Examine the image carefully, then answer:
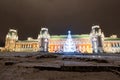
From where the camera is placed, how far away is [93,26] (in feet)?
356

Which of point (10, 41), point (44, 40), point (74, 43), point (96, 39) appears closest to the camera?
point (74, 43)

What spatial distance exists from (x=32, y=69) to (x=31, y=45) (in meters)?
102

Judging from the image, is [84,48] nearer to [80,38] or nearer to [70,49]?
[80,38]

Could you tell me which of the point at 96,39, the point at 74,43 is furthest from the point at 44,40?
the point at 96,39

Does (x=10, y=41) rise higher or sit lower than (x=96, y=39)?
lower

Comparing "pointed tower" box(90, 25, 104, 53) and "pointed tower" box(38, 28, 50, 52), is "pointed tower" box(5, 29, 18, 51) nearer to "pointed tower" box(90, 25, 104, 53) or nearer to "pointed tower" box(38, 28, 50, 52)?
"pointed tower" box(38, 28, 50, 52)

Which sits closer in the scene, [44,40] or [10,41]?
[44,40]

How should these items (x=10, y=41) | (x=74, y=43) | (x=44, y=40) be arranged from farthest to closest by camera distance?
(x=10, y=41) < (x=44, y=40) < (x=74, y=43)

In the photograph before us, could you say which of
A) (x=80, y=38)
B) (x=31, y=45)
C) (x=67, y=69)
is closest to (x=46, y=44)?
(x=31, y=45)

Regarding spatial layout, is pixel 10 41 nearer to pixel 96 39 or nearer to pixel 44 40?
pixel 44 40

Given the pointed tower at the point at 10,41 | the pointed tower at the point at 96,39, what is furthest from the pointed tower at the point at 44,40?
the pointed tower at the point at 96,39

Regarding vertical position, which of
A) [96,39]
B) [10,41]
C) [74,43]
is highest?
[96,39]

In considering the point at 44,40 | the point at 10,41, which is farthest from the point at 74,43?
the point at 10,41

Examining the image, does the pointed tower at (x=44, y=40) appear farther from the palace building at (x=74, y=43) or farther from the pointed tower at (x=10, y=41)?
the pointed tower at (x=10, y=41)
